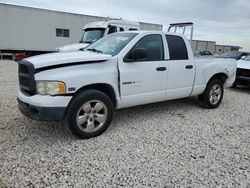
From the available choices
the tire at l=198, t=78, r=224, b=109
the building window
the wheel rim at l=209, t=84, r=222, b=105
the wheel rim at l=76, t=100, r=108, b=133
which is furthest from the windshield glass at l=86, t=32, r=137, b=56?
the building window

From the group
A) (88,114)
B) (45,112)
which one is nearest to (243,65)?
(88,114)

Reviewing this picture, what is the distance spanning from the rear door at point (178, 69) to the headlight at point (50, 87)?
2.37m

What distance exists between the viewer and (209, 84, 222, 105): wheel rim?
5832 millimetres

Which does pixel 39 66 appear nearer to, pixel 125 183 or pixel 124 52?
pixel 124 52

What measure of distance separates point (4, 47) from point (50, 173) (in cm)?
1561

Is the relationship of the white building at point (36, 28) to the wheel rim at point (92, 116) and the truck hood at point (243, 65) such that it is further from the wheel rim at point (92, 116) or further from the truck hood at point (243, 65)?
the wheel rim at point (92, 116)

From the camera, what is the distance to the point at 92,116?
3.77 metres

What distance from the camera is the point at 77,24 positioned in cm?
Answer: 1717

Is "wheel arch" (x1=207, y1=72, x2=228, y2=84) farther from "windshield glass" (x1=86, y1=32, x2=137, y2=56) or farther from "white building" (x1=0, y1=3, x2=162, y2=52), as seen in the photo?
"white building" (x1=0, y1=3, x2=162, y2=52)

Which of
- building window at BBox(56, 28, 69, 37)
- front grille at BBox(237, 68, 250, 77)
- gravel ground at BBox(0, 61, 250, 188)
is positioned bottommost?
gravel ground at BBox(0, 61, 250, 188)

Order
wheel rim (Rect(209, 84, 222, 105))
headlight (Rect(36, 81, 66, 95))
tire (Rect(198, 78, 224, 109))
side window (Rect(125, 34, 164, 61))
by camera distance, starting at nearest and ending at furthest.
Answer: headlight (Rect(36, 81, 66, 95))
side window (Rect(125, 34, 164, 61))
tire (Rect(198, 78, 224, 109))
wheel rim (Rect(209, 84, 222, 105))

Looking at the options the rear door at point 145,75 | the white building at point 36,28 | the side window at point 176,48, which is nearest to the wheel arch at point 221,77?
the side window at point 176,48

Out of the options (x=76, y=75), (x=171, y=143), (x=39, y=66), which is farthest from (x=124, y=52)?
(x=171, y=143)

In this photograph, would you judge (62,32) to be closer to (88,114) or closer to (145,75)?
(145,75)
